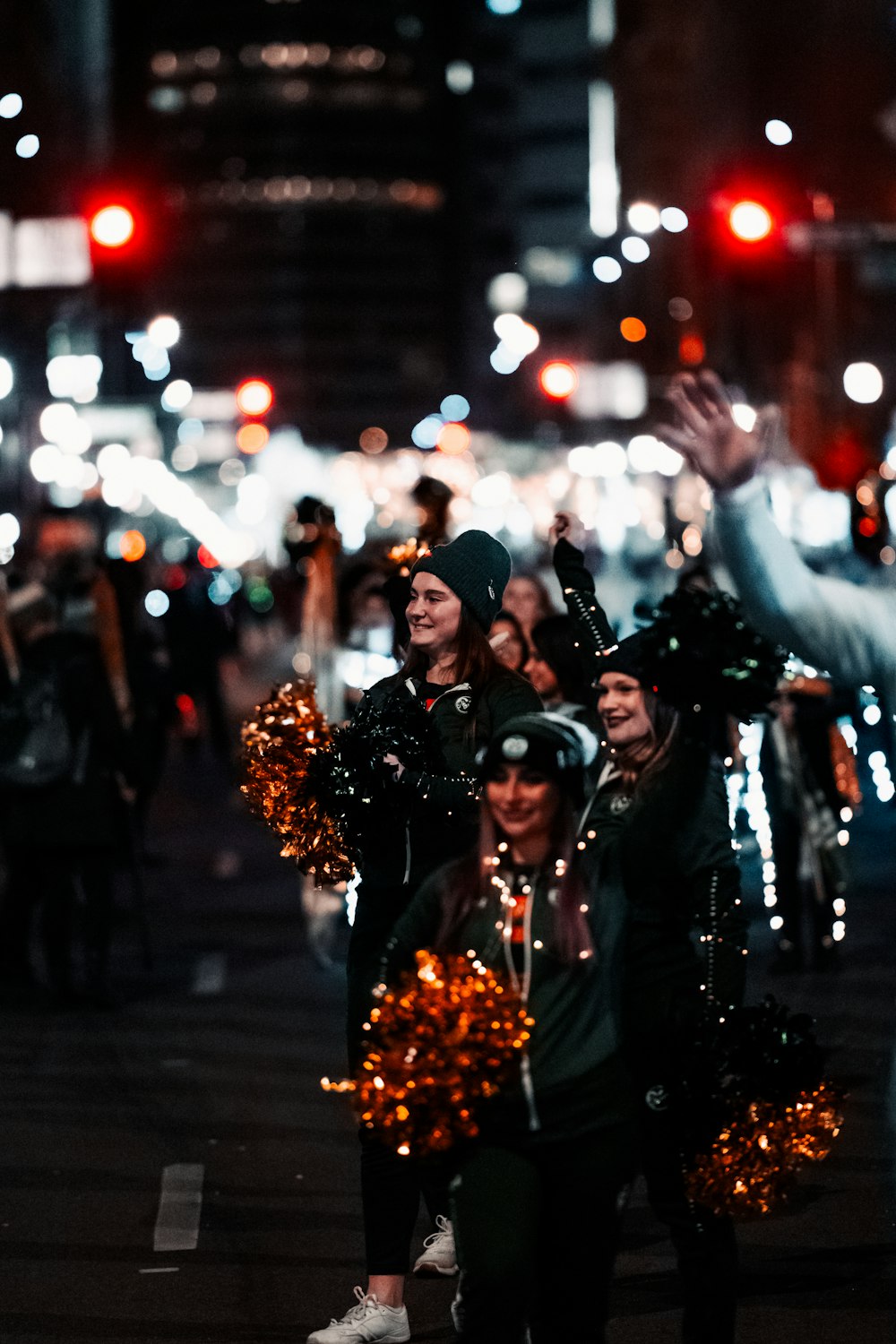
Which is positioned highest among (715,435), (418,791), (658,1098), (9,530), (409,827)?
(9,530)

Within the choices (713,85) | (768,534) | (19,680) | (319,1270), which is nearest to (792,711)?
(19,680)

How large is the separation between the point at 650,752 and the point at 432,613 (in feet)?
3.03

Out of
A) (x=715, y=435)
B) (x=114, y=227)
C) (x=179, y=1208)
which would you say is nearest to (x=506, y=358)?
(x=114, y=227)

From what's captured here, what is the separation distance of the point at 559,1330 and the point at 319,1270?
2389 mm

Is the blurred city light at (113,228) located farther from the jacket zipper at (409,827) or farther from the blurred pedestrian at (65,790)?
the jacket zipper at (409,827)

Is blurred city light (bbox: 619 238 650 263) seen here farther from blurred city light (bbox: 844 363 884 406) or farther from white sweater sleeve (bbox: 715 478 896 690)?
blurred city light (bbox: 844 363 884 406)

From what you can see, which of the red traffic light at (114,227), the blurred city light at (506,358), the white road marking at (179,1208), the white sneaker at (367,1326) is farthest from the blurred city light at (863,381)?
the white sneaker at (367,1326)

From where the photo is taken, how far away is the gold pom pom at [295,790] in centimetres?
636

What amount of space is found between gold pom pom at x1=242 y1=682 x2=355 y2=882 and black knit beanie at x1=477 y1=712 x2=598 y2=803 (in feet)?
4.87

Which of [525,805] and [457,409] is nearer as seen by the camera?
[525,805]

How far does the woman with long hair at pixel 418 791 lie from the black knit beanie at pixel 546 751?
1207 mm

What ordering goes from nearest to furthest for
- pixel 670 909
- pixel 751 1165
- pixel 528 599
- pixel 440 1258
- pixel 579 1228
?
pixel 579 1228, pixel 751 1165, pixel 670 909, pixel 440 1258, pixel 528 599

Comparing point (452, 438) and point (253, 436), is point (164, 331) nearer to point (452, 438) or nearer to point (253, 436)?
point (253, 436)

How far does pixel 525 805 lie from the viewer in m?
4.73
